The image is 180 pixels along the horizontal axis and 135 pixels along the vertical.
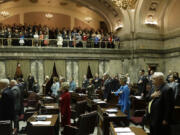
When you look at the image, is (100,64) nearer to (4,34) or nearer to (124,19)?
(124,19)

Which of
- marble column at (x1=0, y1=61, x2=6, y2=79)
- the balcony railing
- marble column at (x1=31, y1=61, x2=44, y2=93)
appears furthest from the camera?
marble column at (x1=31, y1=61, x2=44, y2=93)

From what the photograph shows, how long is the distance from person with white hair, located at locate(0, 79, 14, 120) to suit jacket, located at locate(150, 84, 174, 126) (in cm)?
304

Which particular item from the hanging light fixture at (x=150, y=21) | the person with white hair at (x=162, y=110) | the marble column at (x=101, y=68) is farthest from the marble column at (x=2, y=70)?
the person with white hair at (x=162, y=110)

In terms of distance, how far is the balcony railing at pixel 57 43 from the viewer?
15555 millimetres

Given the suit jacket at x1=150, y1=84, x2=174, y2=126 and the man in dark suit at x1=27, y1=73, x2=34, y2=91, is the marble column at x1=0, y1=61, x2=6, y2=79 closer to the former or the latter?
the man in dark suit at x1=27, y1=73, x2=34, y2=91

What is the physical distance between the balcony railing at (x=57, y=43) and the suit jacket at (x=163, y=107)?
13221 mm

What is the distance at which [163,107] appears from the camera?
3594 millimetres

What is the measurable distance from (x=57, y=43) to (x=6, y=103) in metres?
12.0

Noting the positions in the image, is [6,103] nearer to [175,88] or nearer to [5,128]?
[5,128]

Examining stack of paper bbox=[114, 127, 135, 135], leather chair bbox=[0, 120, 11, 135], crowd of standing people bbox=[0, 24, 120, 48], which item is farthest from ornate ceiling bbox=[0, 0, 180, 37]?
leather chair bbox=[0, 120, 11, 135]

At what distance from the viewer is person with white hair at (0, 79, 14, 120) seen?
458cm

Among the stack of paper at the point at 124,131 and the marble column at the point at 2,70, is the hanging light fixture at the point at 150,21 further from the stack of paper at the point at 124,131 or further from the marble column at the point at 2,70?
the stack of paper at the point at 124,131

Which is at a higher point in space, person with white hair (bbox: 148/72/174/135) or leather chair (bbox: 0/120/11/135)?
person with white hair (bbox: 148/72/174/135)

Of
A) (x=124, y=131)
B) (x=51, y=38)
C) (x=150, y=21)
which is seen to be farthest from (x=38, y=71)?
(x=124, y=131)
